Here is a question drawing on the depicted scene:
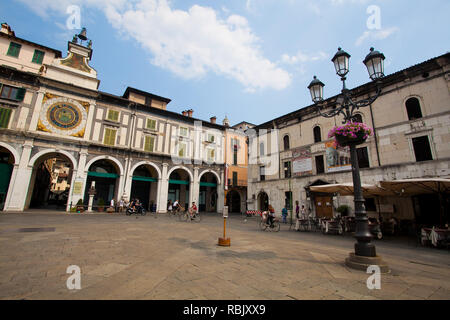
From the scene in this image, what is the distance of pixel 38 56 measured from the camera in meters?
20.1

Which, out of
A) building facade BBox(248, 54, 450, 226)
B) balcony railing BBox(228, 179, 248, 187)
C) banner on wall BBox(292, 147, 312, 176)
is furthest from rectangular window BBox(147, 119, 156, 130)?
banner on wall BBox(292, 147, 312, 176)

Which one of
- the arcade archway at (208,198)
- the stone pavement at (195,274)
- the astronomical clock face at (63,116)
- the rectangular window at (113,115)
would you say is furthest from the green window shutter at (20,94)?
the arcade archway at (208,198)

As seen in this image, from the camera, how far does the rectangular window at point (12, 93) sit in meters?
17.2

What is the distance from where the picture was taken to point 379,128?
587 inches

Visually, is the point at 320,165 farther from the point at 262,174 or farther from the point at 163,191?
the point at 163,191

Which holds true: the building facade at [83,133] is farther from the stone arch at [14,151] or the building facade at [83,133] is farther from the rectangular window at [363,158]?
the rectangular window at [363,158]

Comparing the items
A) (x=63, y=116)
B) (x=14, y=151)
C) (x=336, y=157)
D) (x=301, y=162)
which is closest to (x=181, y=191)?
(x=63, y=116)

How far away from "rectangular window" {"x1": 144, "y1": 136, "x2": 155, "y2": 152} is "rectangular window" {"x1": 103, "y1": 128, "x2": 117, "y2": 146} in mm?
3317

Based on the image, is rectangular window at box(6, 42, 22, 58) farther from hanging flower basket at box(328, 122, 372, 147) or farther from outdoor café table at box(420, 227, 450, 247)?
outdoor café table at box(420, 227, 450, 247)

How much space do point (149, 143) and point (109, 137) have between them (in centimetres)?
417

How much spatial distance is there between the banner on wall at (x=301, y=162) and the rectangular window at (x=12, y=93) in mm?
25529
